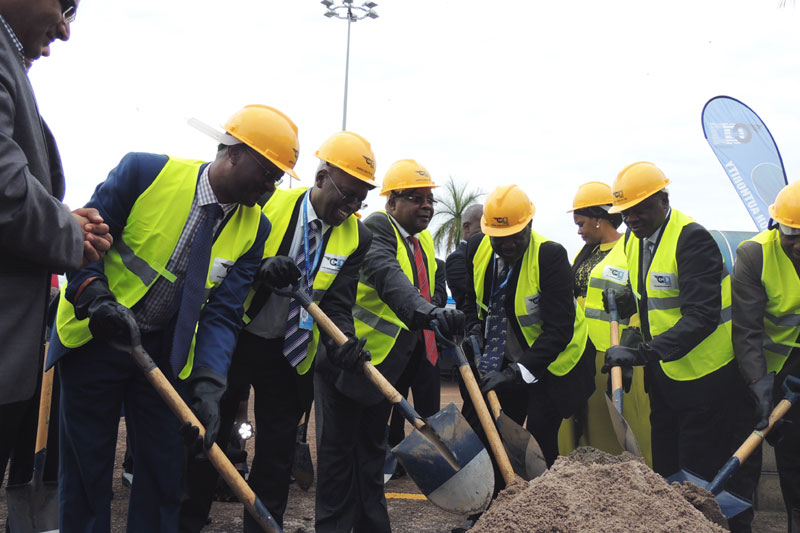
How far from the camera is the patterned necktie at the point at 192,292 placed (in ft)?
9.31

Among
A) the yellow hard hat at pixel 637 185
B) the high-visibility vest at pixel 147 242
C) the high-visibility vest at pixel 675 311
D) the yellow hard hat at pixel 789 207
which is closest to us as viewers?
the high-visibility vest at pixel 147 242

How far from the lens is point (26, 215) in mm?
1785

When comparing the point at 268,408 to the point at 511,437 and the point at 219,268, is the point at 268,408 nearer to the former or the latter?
the point at 219,268

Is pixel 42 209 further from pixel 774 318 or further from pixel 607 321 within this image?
pixel 607 321

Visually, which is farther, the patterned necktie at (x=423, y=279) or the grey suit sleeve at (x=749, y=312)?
the patterned necktie at (x=423, y=279)

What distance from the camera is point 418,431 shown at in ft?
10.9

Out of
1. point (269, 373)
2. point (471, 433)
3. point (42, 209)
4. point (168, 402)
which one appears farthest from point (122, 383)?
point (471, 433)

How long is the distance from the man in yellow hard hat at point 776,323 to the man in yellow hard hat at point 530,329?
0.95 metres

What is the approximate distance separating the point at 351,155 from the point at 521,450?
5.83ft

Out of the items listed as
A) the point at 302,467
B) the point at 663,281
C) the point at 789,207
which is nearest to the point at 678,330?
the point at 663,281

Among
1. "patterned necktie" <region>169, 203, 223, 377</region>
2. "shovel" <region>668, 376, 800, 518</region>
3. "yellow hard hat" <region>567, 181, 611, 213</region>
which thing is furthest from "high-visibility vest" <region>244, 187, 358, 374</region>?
"yellow hard hat" <region>567, 181, 611, 213</region>

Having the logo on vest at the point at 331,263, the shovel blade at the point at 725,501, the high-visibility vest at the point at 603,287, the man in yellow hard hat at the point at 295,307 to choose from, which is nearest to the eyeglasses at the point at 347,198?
the man in yellow hard hat at the point at 295,307

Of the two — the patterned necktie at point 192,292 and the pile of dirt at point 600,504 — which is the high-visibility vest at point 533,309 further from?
the patterned necktie at point 192,292

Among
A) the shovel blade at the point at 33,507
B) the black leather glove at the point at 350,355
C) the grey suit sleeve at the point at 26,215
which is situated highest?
the grey suit sleeve at the point at 26,215
